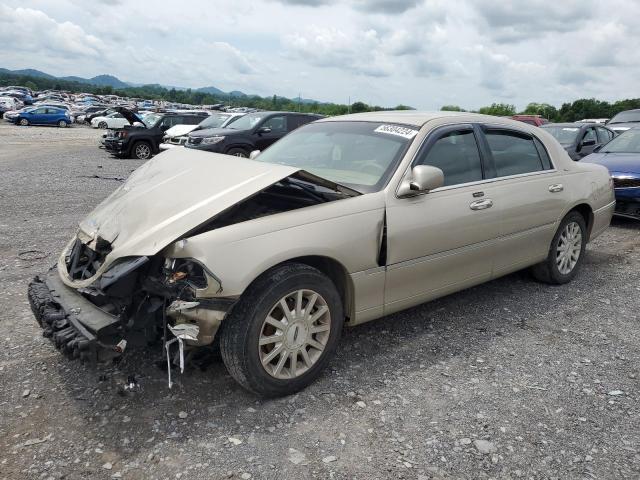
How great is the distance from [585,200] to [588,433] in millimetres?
2937

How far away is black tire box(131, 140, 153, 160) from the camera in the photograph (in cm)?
1716

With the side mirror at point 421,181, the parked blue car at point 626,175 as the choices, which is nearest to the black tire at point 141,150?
the parked blue car at point 626,175

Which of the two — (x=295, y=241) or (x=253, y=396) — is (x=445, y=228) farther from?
(x=253, y=396)

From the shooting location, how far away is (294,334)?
310cm

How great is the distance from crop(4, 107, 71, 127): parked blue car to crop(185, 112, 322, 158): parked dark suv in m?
30.2

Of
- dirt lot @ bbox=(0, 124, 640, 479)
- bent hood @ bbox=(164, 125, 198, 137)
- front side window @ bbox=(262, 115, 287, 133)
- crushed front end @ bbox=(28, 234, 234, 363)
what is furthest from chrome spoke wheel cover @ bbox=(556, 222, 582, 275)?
bent hood @ bbox=(164, 125, 198, 137)

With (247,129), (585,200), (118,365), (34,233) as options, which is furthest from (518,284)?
(247,129)

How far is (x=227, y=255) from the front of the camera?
2797 mm

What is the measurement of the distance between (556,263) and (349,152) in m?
2.49

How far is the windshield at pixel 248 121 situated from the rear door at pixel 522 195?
948cm

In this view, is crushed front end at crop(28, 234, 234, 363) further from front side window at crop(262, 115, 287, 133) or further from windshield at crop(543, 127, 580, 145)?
front side window at crop(262, 115, 287, 133)

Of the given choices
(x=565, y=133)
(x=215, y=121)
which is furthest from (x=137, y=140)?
(x=565, y=133)

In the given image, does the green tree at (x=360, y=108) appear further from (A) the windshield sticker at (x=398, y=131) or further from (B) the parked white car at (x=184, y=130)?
(A) the windshield sticker at (x=398, y=131)

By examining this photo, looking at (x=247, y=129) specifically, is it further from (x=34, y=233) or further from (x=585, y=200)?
(x=585, y=200)
